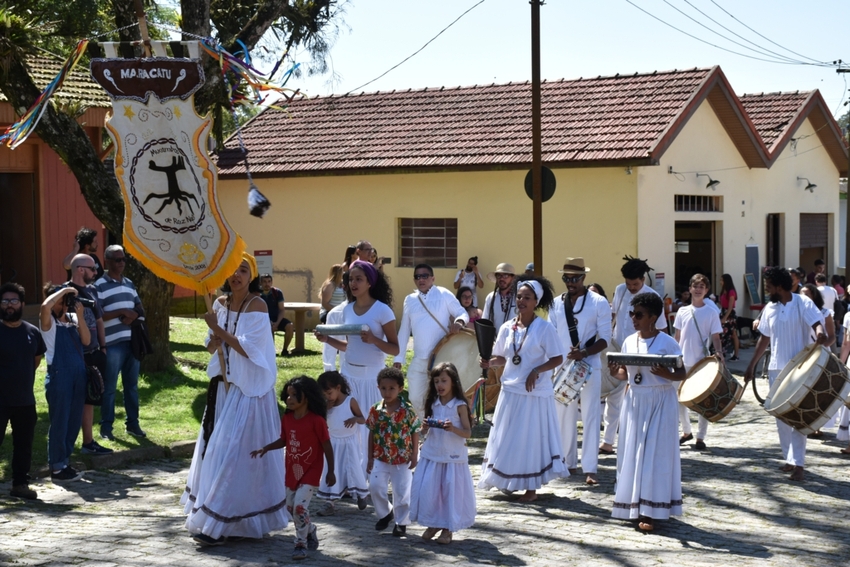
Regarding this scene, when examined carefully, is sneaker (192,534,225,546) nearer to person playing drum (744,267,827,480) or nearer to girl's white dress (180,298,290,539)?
girl's white dress (180,298,290,539)

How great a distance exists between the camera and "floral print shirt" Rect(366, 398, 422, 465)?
7.15 m

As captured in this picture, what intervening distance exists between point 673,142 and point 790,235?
21.6ft

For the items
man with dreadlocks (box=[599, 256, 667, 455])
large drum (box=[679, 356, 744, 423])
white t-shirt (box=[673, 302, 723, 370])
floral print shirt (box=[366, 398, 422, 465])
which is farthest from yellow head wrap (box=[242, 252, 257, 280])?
white t-shirt (box=[673, 302, 723, 370])

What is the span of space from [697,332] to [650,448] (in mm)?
3832

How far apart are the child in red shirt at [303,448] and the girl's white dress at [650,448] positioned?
2133 mm

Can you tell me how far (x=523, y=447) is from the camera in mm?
8297

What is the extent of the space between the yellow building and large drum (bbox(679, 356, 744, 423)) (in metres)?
9.62

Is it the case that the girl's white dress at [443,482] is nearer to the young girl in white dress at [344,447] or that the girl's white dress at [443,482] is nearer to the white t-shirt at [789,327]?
the young girl in white dress at [344,447]

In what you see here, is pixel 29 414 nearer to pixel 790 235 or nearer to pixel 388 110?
pixel 388 110

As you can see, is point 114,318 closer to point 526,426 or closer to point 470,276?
point 526,426

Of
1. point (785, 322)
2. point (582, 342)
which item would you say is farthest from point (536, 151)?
point (582, 342)

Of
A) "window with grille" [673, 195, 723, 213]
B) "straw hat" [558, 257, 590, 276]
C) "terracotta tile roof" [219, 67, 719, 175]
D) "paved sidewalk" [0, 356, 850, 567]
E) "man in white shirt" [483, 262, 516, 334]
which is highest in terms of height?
"terracotta tile roof" [219, 67, 719, 175]

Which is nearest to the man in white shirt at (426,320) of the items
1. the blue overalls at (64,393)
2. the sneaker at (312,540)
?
the blue overalls at (64,393)

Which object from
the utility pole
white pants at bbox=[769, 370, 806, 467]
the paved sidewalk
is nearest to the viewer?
the paved sidewalk
